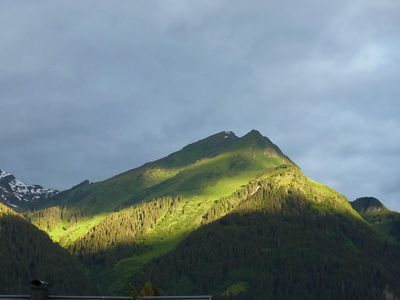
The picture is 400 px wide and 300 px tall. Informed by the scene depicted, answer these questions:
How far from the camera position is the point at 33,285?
67.0 metres

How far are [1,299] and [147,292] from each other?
877 inches

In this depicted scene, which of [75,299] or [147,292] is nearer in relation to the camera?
→ [75,299]

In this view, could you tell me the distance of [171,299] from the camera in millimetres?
67438

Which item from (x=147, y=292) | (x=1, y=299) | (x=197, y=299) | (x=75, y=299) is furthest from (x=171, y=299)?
(x=147, y=292)

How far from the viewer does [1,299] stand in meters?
71.2

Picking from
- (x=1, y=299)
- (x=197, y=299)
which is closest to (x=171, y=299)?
(x=197, y=299)

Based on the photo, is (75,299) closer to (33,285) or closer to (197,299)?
(33,285)

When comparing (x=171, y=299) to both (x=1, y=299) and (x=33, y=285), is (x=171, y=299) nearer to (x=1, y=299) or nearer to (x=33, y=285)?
(x=33, y=285)

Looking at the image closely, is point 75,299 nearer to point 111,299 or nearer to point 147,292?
point 111,299

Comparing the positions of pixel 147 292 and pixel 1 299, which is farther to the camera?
pixel 147 292

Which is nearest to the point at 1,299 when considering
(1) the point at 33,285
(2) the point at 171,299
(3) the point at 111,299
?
(1) the point at 33,285

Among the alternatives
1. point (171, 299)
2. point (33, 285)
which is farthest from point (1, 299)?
point (171, 299)

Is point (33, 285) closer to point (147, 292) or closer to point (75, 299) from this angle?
point (75, 299)

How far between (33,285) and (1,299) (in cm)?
625
